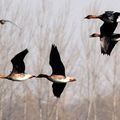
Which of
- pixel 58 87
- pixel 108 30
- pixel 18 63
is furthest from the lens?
pixel 58 87

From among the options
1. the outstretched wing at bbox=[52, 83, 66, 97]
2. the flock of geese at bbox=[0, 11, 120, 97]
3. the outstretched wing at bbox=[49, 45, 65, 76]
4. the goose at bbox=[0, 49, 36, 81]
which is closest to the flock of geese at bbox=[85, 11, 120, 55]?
the flock of geese at bbox=[0, 11, 120, 97]

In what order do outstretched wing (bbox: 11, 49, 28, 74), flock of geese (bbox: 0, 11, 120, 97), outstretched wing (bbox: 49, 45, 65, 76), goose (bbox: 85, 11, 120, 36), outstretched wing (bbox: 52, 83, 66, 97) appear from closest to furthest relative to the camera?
goose (bbox: 85, 11, 120, 36) → flock of geese (bbox: 0, 11, 120, 97) → outstretched wing (bbox: 49, 45, 65, 76) → outstretched wing (bbox: 11, 49, 28, 74) → outstretched wing (bbox: 52, 83, 66, 97)

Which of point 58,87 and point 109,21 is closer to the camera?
point 109,21

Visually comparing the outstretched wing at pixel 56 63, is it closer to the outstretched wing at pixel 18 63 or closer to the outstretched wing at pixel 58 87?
the outstretched wing at pixel 18 63

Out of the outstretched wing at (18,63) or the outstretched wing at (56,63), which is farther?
the outstretched wing at (18,63)

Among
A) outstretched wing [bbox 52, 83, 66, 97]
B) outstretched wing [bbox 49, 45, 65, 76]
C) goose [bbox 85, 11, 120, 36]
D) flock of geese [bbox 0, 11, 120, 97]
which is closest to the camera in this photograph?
goose [bbox 85, 11, 120, 36]

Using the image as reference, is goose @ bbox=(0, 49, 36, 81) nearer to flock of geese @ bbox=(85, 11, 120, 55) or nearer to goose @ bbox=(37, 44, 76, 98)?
goose @ bbox=(37, 44, 76, 98)

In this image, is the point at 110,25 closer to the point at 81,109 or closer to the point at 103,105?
the point at 103,105

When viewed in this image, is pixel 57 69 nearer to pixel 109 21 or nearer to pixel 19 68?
pixel 19 68

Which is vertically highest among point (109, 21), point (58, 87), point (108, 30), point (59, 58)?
point (109, 21)

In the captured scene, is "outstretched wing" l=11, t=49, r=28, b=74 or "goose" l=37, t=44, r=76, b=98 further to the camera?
"outstretched wing" l=11, t=49, r=28, b=74

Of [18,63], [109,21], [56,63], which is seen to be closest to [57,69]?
[56,63]

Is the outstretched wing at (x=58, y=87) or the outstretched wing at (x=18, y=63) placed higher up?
the outstretched wing at (x=18, y=63)

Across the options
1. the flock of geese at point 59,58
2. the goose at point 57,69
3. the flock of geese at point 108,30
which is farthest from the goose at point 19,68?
the flock of geese at point 108,30
